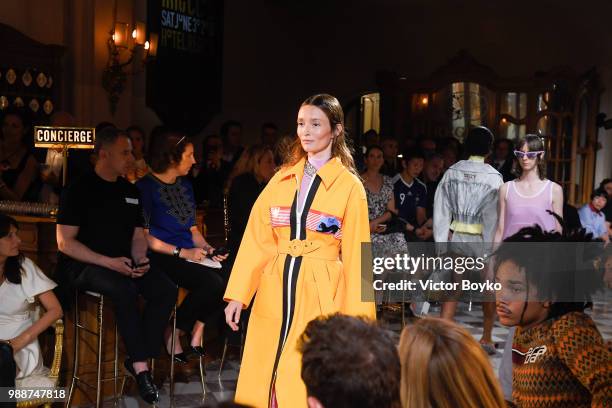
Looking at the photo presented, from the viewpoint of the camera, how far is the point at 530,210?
5.22m

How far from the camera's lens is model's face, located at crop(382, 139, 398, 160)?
866 cm

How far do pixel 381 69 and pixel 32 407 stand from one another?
9.06m

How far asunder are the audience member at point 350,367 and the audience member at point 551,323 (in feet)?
3.31

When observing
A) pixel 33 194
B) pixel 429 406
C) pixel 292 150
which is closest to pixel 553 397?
pixel 429 406

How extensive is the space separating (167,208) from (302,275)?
1884 mm

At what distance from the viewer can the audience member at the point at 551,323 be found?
98.0 inches

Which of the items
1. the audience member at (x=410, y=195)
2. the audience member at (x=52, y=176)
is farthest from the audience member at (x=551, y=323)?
the audience member at (x=410, y=195)

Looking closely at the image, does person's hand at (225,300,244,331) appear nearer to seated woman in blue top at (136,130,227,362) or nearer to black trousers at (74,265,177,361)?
black trousers at (74,265,177,361)

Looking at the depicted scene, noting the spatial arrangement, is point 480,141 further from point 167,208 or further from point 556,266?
point 556,266

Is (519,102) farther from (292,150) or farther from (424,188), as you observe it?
(292,150)

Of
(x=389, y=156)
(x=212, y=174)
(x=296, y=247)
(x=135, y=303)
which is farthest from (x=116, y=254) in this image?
(x=389, y=156)

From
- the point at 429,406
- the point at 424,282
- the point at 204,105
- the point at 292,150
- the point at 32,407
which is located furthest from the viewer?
the point at 204,105

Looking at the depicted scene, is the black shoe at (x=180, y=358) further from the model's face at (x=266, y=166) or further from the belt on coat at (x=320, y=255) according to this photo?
the belt on coat at (x=320, y=255)

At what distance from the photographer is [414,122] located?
11.8 metres
